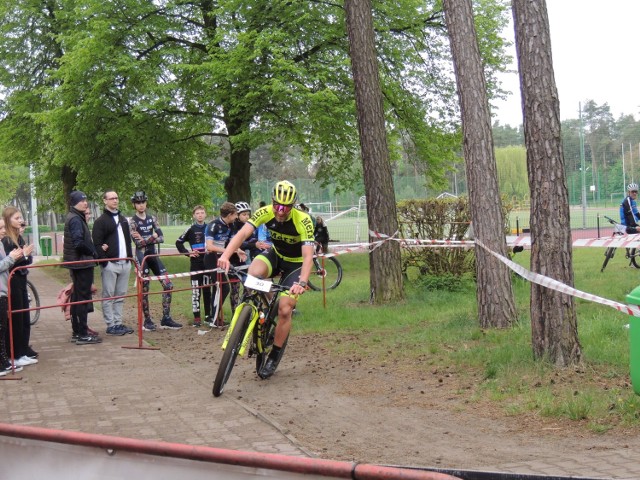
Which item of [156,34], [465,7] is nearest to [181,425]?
[465,7]

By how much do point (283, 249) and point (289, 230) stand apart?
0.27m

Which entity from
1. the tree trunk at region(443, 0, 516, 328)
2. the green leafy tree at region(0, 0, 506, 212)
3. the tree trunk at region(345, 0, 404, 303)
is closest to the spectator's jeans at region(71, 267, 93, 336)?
the tree trunk at region(345, 0, 404, 303)

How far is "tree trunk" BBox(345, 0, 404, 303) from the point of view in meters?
13.4

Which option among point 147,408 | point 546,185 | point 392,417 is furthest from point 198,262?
point 392,417

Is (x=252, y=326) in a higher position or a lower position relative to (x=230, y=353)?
higher

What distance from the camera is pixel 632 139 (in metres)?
49.1

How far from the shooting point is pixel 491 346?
9.24 metres

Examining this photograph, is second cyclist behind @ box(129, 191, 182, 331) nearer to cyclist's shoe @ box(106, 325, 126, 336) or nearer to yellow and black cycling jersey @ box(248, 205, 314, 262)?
cyclist's shoe @ box(106, 325, 126, 336)

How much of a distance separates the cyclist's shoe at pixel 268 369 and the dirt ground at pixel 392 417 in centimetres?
8

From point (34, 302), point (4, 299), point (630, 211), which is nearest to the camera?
point (4, 299)

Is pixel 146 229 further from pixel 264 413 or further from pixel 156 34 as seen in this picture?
pixel 156 34

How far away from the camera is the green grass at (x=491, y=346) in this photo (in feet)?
22.1

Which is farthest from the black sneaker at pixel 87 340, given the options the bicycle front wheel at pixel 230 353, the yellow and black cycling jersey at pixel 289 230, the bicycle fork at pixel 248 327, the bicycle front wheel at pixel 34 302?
the bicycle front wheel at pixel 230 353

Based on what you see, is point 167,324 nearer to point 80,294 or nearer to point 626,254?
point 80,294
